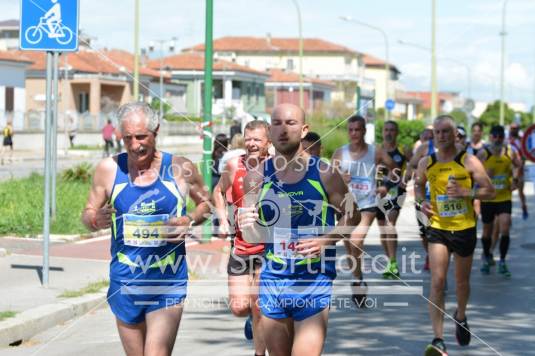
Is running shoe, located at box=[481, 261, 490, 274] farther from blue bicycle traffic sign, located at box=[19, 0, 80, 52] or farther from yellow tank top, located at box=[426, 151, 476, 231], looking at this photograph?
blue bicycle traffic sign, located at box=[19, 0, 80, 52]

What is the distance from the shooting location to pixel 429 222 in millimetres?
8742

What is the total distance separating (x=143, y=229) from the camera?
5.51m

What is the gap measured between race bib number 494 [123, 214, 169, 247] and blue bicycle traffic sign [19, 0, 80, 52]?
5.86m

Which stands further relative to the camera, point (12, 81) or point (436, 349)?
point (12, 81)

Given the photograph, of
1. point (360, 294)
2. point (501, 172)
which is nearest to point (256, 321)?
point (360, 294)

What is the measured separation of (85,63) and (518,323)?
6736 cm

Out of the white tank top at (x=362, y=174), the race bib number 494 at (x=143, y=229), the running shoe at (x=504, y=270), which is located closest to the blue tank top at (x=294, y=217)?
the race bib number 494 at (x=143, y=229)

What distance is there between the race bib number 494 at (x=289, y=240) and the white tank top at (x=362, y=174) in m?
5.49

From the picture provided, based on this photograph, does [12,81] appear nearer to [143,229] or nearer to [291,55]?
→ [143,229]

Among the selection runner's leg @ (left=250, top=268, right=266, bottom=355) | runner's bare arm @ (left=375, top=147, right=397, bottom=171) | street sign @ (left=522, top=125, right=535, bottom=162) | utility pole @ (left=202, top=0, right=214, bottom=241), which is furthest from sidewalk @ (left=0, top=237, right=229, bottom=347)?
street sign @ (left=522, top=125, right=535, bottom=162)

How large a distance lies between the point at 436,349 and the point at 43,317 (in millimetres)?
3601

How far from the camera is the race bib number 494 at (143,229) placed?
5508 millimetres

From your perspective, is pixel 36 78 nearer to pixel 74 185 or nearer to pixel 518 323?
pixel 74 185

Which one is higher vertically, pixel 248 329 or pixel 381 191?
pixel 381 191
